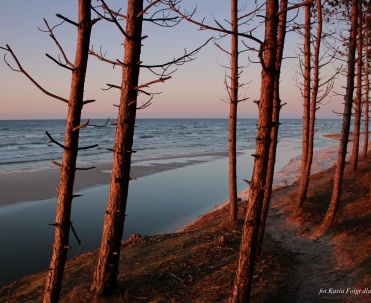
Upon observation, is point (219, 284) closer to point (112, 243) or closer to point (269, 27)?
point (112, 243)

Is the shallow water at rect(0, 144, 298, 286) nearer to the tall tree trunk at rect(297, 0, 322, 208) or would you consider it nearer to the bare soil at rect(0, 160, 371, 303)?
the bare soil at rect(0, 160, 371, 303)

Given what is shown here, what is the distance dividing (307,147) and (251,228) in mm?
7806

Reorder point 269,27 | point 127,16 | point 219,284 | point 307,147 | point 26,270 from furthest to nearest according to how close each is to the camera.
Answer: point 307,147
point 26,270
point 219,284
point 127,16
point 269,27

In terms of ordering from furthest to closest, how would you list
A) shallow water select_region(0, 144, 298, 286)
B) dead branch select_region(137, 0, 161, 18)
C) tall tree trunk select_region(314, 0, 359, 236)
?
shallow water select_region(0, 144, 298, 286) < tall tree trunk select_region(314, 0, 359, 236) < dead branch select_region(137, 0, 161, 18)

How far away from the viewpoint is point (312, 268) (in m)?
7.21

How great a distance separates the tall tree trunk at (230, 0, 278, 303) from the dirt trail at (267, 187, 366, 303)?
1776mm

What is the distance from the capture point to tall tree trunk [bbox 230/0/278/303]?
→ 14.1ft

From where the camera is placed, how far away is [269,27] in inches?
171

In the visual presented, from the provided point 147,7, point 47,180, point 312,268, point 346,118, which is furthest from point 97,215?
point 147,7

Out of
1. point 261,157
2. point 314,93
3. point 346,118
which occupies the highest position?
point 314,93

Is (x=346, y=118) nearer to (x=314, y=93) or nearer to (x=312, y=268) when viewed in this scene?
(x=314, y=93)

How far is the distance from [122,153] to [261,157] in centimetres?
250

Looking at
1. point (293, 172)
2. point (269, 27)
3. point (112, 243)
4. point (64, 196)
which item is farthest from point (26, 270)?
point (293, 172)

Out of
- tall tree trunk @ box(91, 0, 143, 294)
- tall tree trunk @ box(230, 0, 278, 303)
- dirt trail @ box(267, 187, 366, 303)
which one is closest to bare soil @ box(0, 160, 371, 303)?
dirt trail @ box(267, 187, 366, 303)
